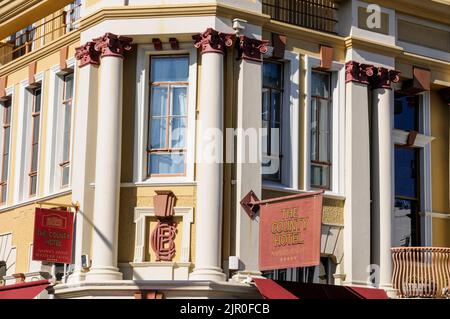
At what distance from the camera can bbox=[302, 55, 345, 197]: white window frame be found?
2606 centimetres

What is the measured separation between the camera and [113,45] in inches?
982

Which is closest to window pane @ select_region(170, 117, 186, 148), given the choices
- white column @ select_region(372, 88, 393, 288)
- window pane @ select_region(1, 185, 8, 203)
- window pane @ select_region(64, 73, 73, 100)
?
window pane @ select_region(64, 73, 73, 100)

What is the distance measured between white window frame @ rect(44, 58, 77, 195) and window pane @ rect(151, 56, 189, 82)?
7.31 ft

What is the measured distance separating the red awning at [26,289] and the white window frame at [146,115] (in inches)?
120

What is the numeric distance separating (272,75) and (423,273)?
5594 millimetres

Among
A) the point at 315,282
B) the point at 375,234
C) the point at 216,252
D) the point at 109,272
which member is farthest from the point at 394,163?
the point at 109,272

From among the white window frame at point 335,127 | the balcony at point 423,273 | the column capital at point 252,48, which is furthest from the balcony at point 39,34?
the balcony at point 423,273

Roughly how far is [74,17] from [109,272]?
280 inches

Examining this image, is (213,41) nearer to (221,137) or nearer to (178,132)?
(221,137)

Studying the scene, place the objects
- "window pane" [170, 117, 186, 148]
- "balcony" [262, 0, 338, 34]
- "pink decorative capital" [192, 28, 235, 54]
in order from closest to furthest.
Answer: "pink decorative capital" [192, 28, 235, 54] → "window pane" [170, 117, 186, 148] → "balcony" [262, 0, 338, 34]

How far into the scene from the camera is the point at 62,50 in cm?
2725

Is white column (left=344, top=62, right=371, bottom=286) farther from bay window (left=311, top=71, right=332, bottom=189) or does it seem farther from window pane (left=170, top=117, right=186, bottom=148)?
window pane (left=170, top=117, right=186, bottom=148)

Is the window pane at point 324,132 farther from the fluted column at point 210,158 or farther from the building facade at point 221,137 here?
the fluted column at point 210,158

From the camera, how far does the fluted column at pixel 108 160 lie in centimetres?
2420
